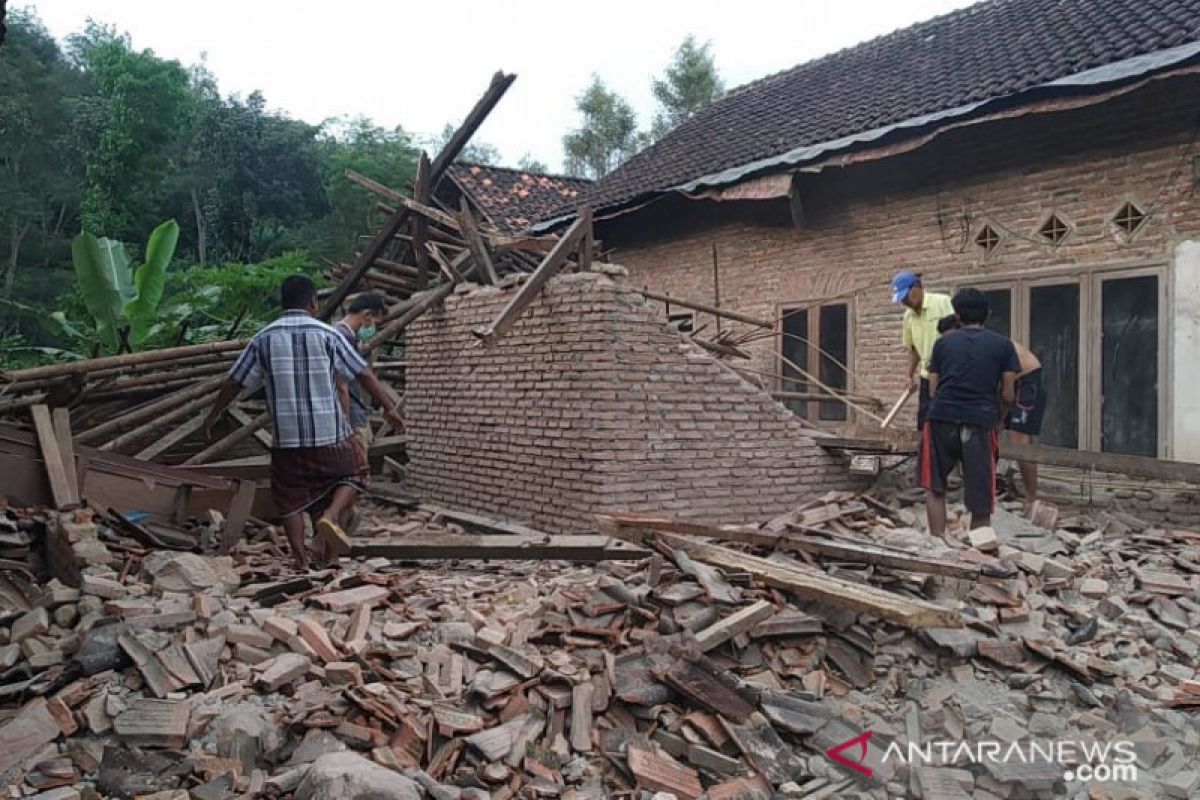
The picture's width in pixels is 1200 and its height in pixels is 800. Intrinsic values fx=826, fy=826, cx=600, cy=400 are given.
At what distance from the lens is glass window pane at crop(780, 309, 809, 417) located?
1031 centimetres

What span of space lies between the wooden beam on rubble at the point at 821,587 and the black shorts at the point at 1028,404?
2.85m

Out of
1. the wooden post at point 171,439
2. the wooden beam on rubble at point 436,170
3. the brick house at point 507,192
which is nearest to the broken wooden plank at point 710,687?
the wooden post at point 171,439

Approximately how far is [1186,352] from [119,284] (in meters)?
11.4

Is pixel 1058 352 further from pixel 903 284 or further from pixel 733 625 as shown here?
Answer: pixel 733 625

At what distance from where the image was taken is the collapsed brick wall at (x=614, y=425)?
640 centimetres

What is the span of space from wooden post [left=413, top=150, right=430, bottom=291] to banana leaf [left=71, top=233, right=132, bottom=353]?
3.67m

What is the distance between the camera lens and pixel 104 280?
976cm

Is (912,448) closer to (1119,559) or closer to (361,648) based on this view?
(1119,559)

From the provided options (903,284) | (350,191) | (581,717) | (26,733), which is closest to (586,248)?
(903,284)

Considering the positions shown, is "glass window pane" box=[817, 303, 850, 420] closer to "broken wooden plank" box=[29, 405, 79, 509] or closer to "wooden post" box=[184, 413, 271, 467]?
"wooden post" box=[184, 413, 271, 467]

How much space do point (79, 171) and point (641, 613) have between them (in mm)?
32366

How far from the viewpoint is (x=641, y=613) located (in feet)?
14.1

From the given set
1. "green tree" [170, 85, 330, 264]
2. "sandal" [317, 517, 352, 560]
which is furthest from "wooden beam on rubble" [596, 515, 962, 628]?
"green tree" [170, 85, 330, 264]

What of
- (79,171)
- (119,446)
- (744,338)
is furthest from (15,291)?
(744,338)
